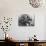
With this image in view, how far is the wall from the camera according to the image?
357 centimetres

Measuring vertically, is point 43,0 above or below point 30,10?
above

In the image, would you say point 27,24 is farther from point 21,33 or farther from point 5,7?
point 5,7

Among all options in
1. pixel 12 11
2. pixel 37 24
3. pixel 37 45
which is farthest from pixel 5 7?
pixel 37 45

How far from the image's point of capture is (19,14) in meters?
3.60

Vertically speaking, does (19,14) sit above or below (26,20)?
above

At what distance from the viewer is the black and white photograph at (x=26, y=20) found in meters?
3.60

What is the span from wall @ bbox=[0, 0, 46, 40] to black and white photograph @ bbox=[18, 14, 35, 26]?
0.28ft

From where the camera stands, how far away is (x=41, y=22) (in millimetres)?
3643

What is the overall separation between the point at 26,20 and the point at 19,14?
10.2 inches

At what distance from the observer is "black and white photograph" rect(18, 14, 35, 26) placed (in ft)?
11.8

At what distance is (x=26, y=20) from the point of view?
3617 mm

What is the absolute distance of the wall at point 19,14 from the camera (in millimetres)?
3570

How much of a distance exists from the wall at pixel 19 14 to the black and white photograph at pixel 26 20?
0.28 ft

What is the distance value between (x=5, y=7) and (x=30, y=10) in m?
0.70
